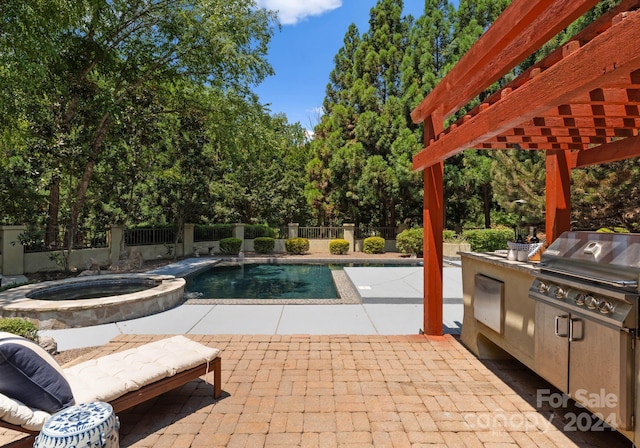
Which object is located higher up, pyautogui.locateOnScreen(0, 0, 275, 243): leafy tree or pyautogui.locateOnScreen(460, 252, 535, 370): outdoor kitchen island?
pyautogui.locateOnScreen(0, 0, 275, 243): leafy tree

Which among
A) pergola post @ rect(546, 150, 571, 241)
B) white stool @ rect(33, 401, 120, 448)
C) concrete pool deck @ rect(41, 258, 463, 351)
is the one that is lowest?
concrete pool deck @ rect(41, 258, 463, 351)

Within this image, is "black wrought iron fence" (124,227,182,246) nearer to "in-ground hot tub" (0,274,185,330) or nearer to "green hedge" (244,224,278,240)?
"green hedge" (244,224,278,240)

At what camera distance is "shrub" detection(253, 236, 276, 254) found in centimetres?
1939

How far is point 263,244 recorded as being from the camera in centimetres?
1942

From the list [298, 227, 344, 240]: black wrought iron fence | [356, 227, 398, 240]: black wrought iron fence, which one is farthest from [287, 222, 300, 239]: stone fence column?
[356, 227, 398, 240]: black wrought iron fence

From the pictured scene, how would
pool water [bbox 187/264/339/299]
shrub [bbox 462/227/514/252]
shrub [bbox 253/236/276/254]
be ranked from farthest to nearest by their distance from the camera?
shrub [bbox 253/236/276/254] < shrub [bbox 462/227/514/252] < pool water [bbox 187/264/339/299]

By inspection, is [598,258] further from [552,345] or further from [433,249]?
[433,249]

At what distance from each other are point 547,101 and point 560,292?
1540 millimetres

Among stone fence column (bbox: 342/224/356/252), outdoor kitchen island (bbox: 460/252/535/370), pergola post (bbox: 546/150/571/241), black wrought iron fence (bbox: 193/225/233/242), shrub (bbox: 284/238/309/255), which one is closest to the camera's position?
outdoor kitchen island (bbox: 460/252/535/370)

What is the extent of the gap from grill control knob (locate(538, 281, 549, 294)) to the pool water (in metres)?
6.24

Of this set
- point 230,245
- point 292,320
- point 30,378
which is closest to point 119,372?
point 30,378

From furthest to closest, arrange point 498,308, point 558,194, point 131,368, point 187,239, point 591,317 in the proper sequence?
point 187,239
point 558,194
point 498,308
point 131,368
point 591,317

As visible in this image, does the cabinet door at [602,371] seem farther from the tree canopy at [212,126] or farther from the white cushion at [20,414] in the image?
the tree canopy at [212,126]

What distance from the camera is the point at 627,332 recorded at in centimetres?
222
